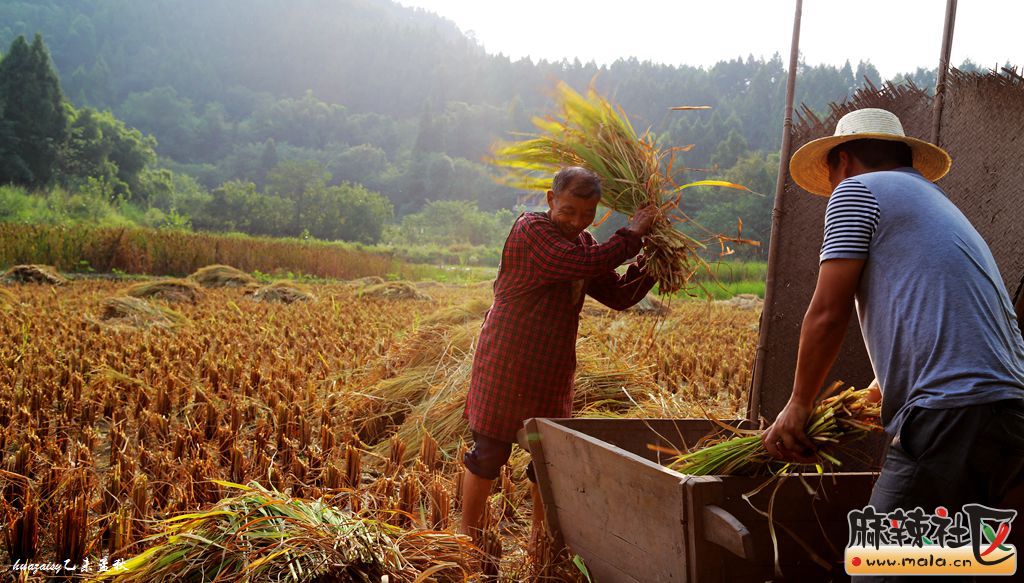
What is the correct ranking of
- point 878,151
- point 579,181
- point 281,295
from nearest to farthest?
1. point 878,151
2. point 579,181
3. point 281,295

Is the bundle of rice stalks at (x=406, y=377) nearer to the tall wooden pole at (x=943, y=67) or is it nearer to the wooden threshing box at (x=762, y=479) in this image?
the wooden threshing box at (x=762, y=479)

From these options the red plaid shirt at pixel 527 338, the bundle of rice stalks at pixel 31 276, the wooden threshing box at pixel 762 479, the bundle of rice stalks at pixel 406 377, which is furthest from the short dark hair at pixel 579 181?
the bundle of rice stalks at pixel 31 276

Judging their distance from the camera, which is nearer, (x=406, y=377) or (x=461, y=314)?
(x=406, y=377)

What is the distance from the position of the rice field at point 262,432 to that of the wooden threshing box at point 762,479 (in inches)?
15.2

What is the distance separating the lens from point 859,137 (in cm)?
175

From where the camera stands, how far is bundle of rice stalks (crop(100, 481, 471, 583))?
6.38ft

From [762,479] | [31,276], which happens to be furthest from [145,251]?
[762,479]

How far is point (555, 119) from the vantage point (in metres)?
2.82

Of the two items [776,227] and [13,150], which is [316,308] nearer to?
[776,227]

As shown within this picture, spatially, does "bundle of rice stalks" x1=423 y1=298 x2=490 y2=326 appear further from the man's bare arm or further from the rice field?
the man's bare arm

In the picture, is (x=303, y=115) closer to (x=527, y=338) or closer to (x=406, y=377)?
(x=406, y=377)

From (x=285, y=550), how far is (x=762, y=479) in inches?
48.8

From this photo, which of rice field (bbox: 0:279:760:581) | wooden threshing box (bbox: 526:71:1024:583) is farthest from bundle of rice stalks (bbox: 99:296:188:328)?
wooden threshing box (bbox: 526:71:1024:583)

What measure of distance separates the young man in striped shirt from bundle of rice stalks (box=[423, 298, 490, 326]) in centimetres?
415
